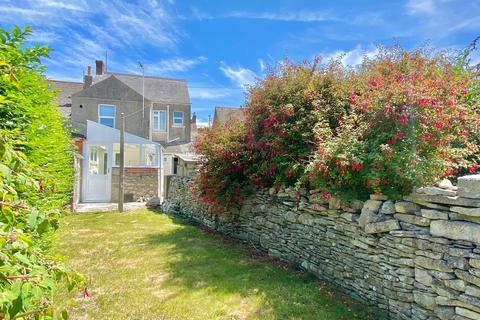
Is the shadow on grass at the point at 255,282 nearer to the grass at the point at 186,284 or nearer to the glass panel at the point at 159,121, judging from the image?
the grass at the point at 186,284

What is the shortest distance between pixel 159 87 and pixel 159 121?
3.17 metres

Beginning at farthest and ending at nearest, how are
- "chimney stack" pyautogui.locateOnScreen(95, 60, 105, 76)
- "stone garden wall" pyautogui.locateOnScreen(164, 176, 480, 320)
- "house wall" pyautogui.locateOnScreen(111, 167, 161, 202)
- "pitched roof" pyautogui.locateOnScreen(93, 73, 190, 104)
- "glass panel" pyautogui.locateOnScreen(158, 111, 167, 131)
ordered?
"chimney stack" pyautogui.locateOnScreen(95, 60, 105, 76) → "pitched roof" pyautogui.locateOnScreen(93, 73, 190, 104) → "glass panel" pyautogui.locateOnScreen(158, 111, 167, 131) → "house wall" pyautogui.locateOnScreen(111, 167, 161, 202) → "stone garden wall" pyautogui.locateOnScreen(164, 176, 480, 320)

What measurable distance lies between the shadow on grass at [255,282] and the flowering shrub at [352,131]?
1661mm

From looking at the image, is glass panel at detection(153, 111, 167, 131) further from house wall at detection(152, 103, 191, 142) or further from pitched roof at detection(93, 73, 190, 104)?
pitched roof at detection(93, 73, 190, 104)

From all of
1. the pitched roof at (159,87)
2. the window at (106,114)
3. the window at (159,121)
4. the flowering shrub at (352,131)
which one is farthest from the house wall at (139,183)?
the flowering shrub at (352,131)

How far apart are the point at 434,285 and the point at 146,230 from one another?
27.3 ft

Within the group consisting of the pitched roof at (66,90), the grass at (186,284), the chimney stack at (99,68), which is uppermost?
the chimney stack at (99,68)

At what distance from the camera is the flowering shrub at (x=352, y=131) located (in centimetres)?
423

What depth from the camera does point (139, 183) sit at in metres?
16.6

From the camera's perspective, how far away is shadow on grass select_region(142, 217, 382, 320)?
13.7 feet

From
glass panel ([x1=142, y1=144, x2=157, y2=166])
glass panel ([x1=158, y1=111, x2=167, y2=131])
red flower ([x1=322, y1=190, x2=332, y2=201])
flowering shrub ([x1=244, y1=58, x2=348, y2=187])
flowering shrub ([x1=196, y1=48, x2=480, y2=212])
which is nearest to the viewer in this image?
flowering shrub ([x1=196, y1=48, x2=480, y2=212])

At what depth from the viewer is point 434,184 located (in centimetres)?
404

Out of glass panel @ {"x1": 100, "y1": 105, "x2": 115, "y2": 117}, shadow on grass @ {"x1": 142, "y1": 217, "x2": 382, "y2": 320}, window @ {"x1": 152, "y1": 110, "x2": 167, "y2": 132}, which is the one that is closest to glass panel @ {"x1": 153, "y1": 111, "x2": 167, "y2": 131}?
window @ {"x1": 152, "y1": 110, "x2": 167, "y2": 132}

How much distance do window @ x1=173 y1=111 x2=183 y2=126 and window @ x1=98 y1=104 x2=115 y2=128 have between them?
14.3ft
